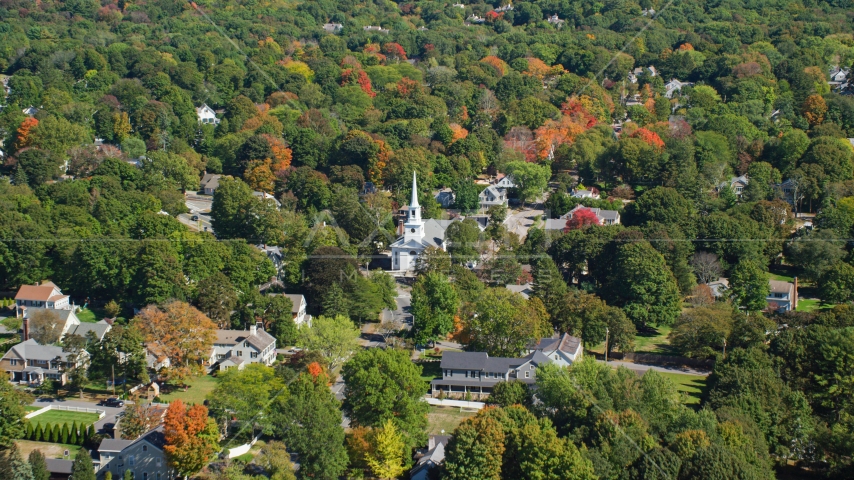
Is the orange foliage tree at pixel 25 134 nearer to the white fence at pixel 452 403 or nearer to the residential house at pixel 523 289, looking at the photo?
the residential house at pixel 523 289

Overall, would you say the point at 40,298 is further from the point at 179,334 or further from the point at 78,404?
the point at 179,334

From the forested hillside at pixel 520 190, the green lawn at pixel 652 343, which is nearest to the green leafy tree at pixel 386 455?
the forested hillside at pixel 520 190

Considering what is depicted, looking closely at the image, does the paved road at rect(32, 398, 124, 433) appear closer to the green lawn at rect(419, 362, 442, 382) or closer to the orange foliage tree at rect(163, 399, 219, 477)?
the orange foliage tree at rect(163, 399, 219, 477)

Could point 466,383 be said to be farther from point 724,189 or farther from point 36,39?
point 36,39

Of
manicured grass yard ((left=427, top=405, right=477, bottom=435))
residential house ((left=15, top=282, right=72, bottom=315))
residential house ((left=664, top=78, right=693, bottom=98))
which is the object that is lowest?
manicured grass yard ((left=427, top=405, right=477, bottom=435))

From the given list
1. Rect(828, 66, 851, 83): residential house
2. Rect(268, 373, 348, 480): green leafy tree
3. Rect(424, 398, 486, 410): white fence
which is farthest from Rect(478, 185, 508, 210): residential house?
Rect(828, 66, 851, 83): residential house

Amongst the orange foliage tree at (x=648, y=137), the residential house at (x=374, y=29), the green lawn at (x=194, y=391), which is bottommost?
the green lawn at (x=194, y=391)

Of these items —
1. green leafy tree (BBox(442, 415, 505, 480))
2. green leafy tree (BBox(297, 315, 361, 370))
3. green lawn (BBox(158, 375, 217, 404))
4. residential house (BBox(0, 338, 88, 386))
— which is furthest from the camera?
green leafy tree (BBox(297, 315, 361, 370))

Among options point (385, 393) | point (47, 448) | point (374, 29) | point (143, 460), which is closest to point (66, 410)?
point (47, 448)
